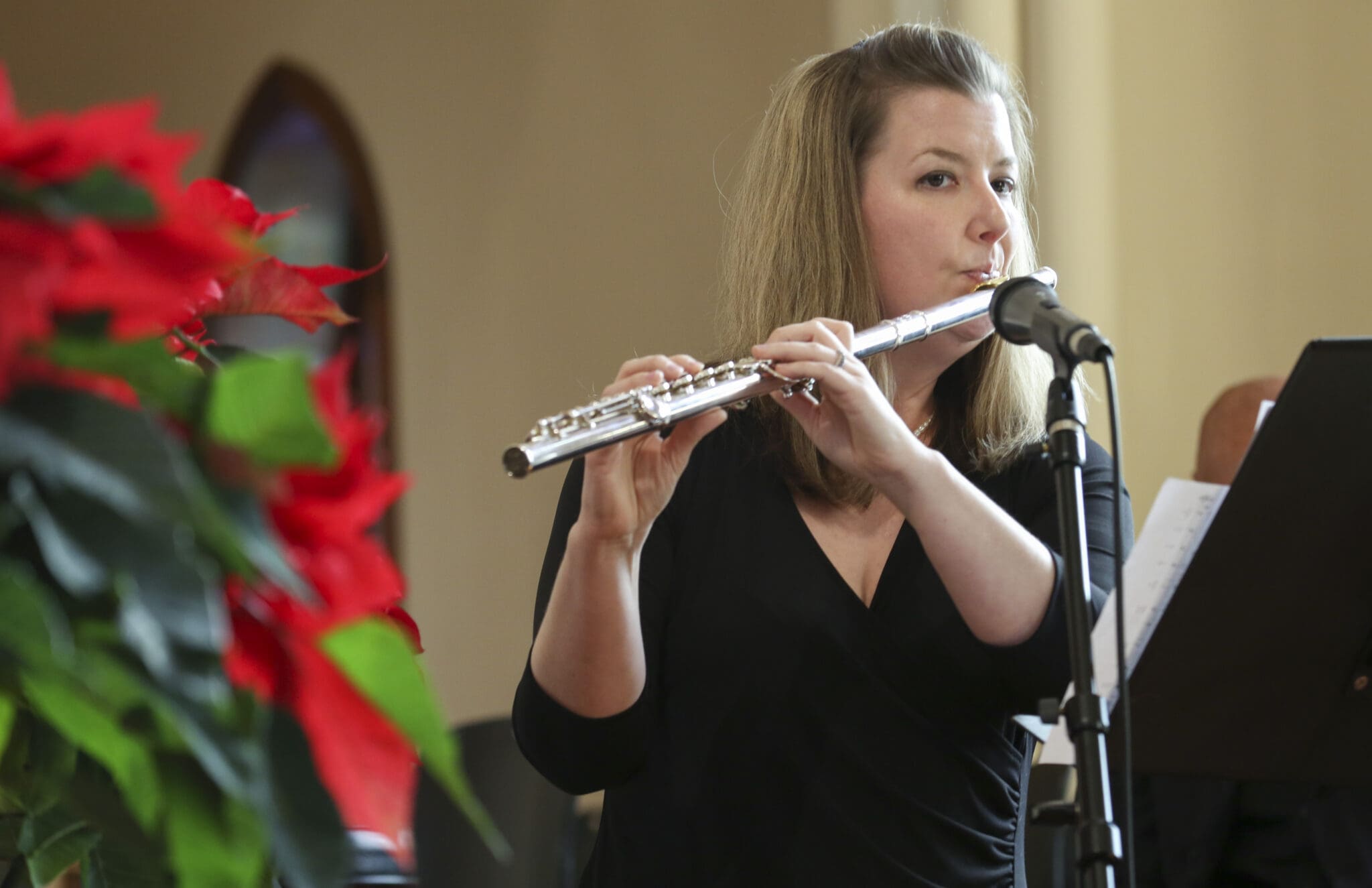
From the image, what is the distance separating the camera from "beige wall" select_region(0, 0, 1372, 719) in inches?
134

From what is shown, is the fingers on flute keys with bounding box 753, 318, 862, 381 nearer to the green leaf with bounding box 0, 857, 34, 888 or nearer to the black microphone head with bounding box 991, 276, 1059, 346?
the black microphone head with bounding box 991, 276, 1059, 346

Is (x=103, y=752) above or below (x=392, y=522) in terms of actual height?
above

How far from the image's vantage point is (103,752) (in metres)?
0.42

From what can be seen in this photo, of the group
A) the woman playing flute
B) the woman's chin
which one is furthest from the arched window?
the woman's chin

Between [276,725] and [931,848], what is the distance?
121 centimetres

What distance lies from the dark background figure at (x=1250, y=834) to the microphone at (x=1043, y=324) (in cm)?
130

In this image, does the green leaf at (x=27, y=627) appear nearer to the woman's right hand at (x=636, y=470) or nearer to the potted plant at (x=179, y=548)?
the potted plant at (x=179, y=548)

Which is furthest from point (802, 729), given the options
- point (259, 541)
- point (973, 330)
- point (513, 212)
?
point (513, 212)

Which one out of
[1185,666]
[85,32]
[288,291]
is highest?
[85,32]

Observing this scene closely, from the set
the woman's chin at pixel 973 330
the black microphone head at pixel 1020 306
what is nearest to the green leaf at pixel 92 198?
the black microphone head at pixel 1020 306

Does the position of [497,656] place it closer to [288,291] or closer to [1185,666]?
[1185,666]

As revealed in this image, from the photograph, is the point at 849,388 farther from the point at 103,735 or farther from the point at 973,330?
the point at 103,735

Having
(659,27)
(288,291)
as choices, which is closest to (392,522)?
(659,27)

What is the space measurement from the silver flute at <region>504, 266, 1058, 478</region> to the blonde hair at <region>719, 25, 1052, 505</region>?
21cm
